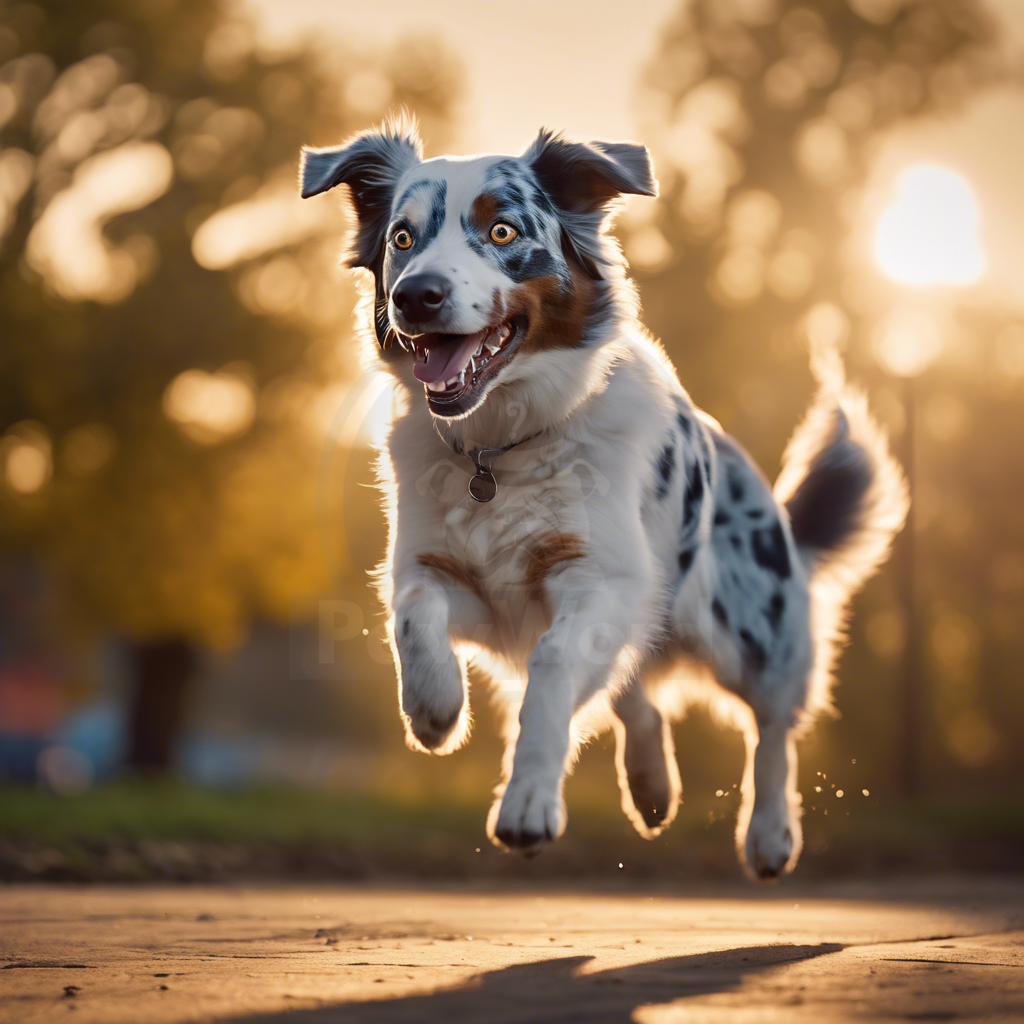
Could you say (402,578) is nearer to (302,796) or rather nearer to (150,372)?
(302,796)

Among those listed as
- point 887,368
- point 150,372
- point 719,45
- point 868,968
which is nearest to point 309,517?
point 150,372

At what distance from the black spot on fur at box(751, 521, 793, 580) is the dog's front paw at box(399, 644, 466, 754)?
203cm

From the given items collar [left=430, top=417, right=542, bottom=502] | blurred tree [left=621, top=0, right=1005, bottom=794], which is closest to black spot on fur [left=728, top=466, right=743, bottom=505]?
collar [left=430, top=417, right=542, bottom=502]

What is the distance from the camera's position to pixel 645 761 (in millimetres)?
5141

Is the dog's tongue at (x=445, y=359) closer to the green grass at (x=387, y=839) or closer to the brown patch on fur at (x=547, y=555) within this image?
the brown patch on fur at (x=547, y=555)

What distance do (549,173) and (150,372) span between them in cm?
1107

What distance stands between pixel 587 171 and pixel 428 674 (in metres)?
1.97

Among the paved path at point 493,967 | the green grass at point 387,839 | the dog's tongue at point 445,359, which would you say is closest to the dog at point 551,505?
the dog's tongue at point 445,359

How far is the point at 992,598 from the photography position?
17875mm

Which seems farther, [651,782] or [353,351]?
[353,351]

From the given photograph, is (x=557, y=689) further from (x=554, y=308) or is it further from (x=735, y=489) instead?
(x=735, y=489)

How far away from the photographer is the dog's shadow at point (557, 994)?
234cm

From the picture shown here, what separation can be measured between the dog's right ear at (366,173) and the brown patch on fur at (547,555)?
1.30m

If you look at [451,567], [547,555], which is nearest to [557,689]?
[547,555]
